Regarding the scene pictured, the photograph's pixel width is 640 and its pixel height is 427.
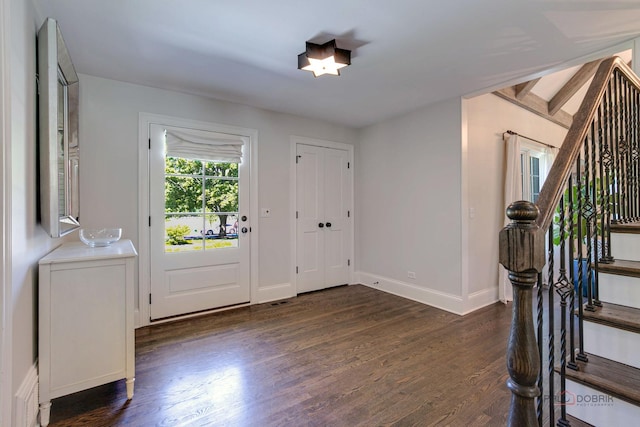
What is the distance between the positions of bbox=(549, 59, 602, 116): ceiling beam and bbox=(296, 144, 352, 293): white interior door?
3.13 m

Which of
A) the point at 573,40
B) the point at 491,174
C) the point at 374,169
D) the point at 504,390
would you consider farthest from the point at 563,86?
the point at 504,390

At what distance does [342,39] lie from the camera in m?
2.18

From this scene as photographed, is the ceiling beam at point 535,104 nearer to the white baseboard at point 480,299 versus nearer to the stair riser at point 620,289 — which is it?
the white baseboard at point 480,299

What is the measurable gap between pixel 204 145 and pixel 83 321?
6.82 ft

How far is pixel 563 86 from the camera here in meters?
4.23

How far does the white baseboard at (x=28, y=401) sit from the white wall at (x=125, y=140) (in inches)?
59.9

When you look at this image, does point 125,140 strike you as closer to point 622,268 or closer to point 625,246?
point 622,268

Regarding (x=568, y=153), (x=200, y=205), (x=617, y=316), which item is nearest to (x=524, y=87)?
(x=568, y=153)

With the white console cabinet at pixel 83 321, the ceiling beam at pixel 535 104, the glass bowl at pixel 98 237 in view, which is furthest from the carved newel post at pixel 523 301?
the ceiling beam at pixel 535 104

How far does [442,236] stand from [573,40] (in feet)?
6.70

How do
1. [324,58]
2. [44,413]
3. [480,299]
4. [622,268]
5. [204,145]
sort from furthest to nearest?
1. [480,299]
2. [204,145]
3. [324,58]
4. [44,413]
5. [622,268]

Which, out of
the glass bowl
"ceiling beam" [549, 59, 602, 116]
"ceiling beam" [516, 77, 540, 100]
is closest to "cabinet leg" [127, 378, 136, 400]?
the glass bowl

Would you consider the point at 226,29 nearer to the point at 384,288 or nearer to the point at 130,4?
the point at 130,4

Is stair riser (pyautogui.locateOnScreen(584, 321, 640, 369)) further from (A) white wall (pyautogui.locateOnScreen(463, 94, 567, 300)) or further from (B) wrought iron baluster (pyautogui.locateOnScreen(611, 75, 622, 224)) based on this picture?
(A) white wall (pyautogui.locateOnScreen(463, 94, 567, 300))
